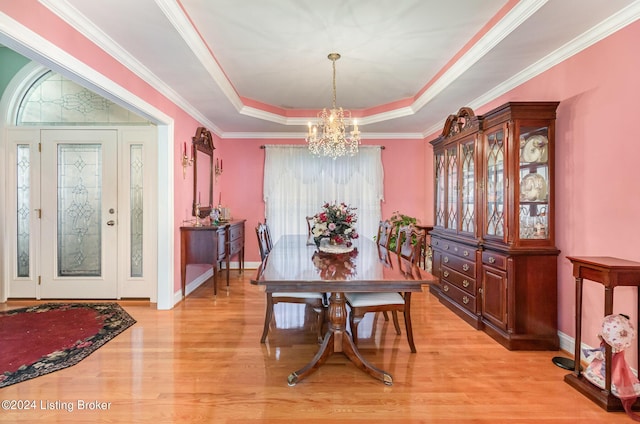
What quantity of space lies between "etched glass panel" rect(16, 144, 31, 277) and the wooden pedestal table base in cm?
389

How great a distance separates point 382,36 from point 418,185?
3.35 m

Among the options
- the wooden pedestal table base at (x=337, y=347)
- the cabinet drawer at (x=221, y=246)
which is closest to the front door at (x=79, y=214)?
the cabinet drawer at (x=221, y=246)

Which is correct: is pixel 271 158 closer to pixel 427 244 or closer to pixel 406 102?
pixel 406 102

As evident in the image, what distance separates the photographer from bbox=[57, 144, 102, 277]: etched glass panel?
3.94 metres

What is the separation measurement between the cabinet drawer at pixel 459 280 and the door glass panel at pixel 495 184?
56 centimetres

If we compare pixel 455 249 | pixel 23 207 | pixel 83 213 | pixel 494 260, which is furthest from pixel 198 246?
pixel 494 260

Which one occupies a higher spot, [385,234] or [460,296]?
[385,234]

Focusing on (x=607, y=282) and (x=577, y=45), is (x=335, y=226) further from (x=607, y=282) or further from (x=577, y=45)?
(x=577, y=45)

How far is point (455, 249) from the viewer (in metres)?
3.57

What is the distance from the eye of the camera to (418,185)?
18.9 feet

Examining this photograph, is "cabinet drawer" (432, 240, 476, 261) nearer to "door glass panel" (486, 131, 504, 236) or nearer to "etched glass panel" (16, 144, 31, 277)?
"door glass panel" (486, 131, 504, 236)

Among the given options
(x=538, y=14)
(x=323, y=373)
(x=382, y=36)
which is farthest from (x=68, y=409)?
(x=538, y=14)

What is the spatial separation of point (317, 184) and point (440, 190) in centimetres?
225

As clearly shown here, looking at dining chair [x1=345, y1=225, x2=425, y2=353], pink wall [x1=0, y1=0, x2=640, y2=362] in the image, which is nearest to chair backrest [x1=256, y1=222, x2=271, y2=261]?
dining chair [x1=345, y1=225, x2=425, y2=353]
